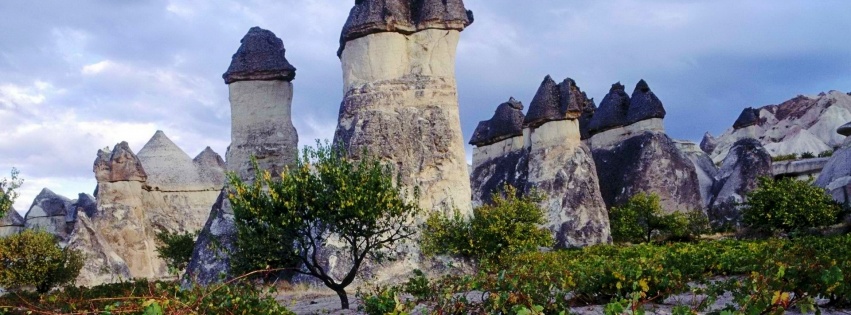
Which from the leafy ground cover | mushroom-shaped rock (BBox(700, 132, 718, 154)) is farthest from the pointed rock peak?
mushroom-shaped rock (BBox(700, 132, 718, 154))

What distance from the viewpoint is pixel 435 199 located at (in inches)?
667

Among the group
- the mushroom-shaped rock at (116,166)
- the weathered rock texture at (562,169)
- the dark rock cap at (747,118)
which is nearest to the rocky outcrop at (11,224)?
the mushroom-shaped rock at (116,166)

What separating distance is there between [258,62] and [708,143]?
44022 mm

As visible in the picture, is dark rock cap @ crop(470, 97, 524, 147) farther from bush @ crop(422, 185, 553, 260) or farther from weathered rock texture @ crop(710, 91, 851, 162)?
weathered rock texture @ crop(710, 91, 851, 162)

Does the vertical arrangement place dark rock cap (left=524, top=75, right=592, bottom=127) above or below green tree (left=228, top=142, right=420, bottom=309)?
above

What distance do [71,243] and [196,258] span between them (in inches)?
422

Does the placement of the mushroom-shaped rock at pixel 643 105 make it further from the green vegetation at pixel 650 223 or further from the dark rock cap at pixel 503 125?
the green vegetation at pixel 650 223

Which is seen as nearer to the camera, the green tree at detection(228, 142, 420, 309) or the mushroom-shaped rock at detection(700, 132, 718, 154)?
the green tree at detection(228, 142, 420, 309)

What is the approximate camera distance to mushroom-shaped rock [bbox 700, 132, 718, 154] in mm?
55150

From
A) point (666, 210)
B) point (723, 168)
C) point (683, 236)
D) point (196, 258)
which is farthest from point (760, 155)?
point (196, 258)

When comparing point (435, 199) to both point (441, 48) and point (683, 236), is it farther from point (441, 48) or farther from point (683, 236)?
point (683, 236)

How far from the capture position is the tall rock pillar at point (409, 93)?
1697cm

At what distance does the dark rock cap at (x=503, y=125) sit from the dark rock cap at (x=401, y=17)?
14298 millimetres

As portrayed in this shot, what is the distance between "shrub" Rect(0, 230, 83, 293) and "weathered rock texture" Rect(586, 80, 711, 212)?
1829 cm
